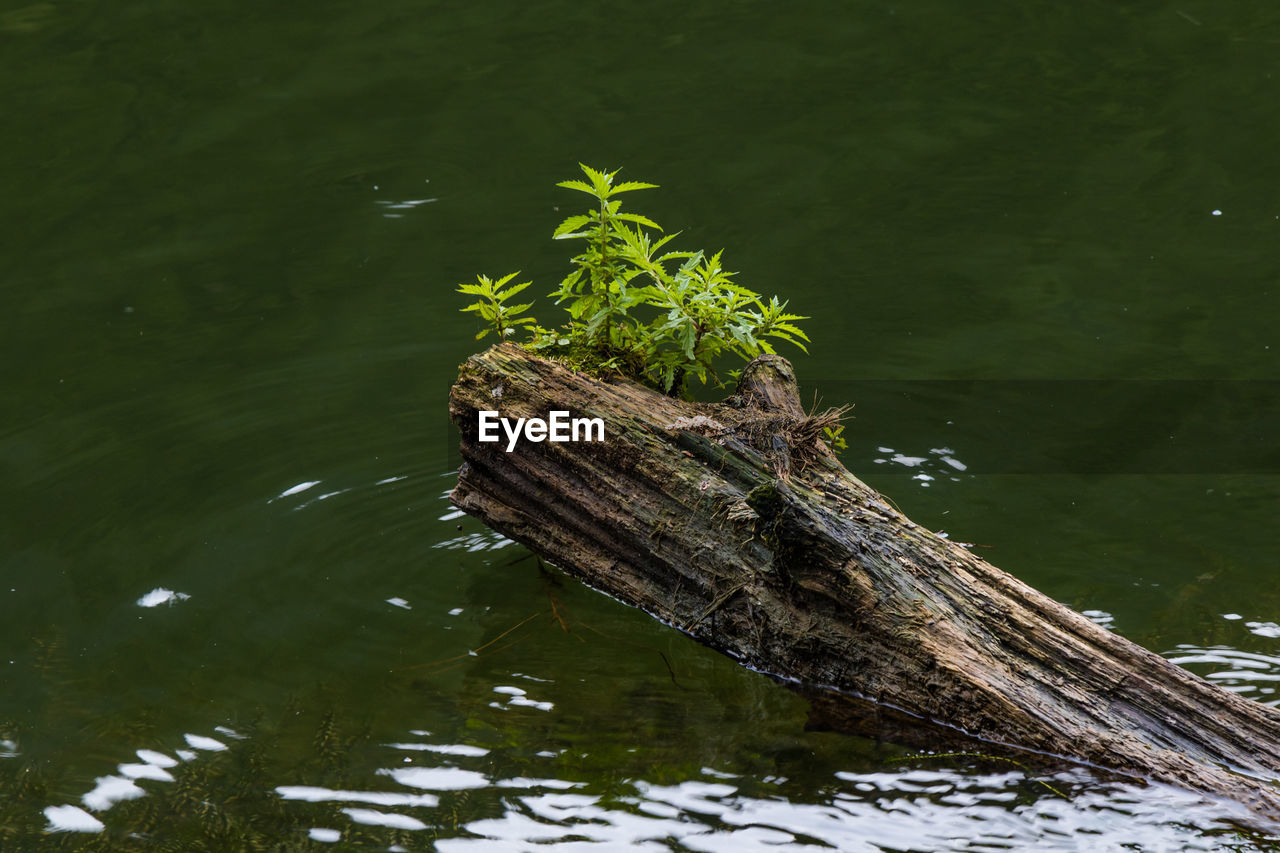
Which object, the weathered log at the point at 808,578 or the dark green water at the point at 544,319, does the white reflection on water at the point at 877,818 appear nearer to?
the dark green water at the point at 544,319

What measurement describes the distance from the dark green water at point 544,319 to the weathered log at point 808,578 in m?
0.21

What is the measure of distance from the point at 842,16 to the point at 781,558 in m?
10.2

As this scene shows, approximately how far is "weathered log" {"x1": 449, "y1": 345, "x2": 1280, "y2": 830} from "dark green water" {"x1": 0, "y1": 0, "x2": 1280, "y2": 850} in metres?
0.21

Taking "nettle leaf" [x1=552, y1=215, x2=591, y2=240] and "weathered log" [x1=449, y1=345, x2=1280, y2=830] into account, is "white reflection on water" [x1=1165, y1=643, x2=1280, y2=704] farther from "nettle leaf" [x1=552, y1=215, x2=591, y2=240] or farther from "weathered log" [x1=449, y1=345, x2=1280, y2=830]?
"nettle leaf" [x1=552, y1=215, x2=591, y2=240]

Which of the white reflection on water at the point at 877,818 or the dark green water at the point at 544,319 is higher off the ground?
the dark green water at the point at 544,319

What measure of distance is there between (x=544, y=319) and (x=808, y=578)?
4.37m

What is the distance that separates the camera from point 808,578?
4.70 metres

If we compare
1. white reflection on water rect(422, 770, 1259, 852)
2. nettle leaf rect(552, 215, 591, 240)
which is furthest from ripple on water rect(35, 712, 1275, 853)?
nettle leaf rect(552, 215, 591, 240)

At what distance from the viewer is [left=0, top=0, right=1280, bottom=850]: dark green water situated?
4.60 metres

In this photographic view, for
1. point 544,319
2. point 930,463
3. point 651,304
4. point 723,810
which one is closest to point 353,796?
point 723,810

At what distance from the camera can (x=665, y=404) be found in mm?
5414

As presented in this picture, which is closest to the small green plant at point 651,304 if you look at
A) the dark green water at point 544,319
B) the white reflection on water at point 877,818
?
the dark green water at point 544,319

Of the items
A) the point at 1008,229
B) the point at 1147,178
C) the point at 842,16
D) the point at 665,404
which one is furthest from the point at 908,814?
the point at 842,16

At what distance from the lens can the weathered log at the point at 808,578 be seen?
172 inches
